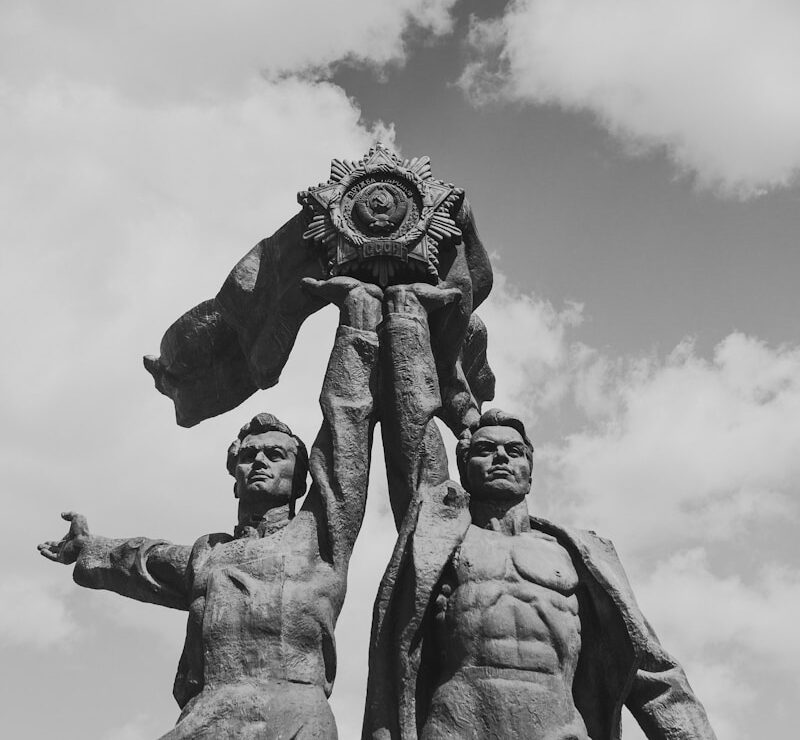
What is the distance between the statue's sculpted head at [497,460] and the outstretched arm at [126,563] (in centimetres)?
208

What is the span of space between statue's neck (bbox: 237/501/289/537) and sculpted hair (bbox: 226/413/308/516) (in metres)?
0.20

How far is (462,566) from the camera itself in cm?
781

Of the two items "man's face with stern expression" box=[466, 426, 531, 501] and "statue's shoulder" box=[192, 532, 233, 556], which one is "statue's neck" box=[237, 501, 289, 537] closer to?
"statue's shoulder" box=[192, 532, 233, 556]

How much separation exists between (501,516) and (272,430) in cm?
184

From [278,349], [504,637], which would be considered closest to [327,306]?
[278,349]

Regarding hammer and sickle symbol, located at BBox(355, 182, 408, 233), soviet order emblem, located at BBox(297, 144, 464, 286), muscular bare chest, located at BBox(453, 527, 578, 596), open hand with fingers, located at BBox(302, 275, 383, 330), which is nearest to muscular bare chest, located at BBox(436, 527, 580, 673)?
muscular bare chest, located at BBox(453, 527, 578, 596)

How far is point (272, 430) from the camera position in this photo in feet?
29.3

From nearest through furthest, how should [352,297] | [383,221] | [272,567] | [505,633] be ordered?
[505,633], [272,567], [352,297], [383,221]

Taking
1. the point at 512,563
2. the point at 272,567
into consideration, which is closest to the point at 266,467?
the point at 272,567

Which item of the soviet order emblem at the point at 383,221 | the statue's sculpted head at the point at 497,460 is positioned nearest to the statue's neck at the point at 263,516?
the statue's sculpted head at the point at 497,460

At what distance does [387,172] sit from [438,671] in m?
3.85

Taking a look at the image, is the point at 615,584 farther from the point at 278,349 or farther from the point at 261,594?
the point at 278,349

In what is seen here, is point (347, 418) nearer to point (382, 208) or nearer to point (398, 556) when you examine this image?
point (398, 556)

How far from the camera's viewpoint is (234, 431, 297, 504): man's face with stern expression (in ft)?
28.3
